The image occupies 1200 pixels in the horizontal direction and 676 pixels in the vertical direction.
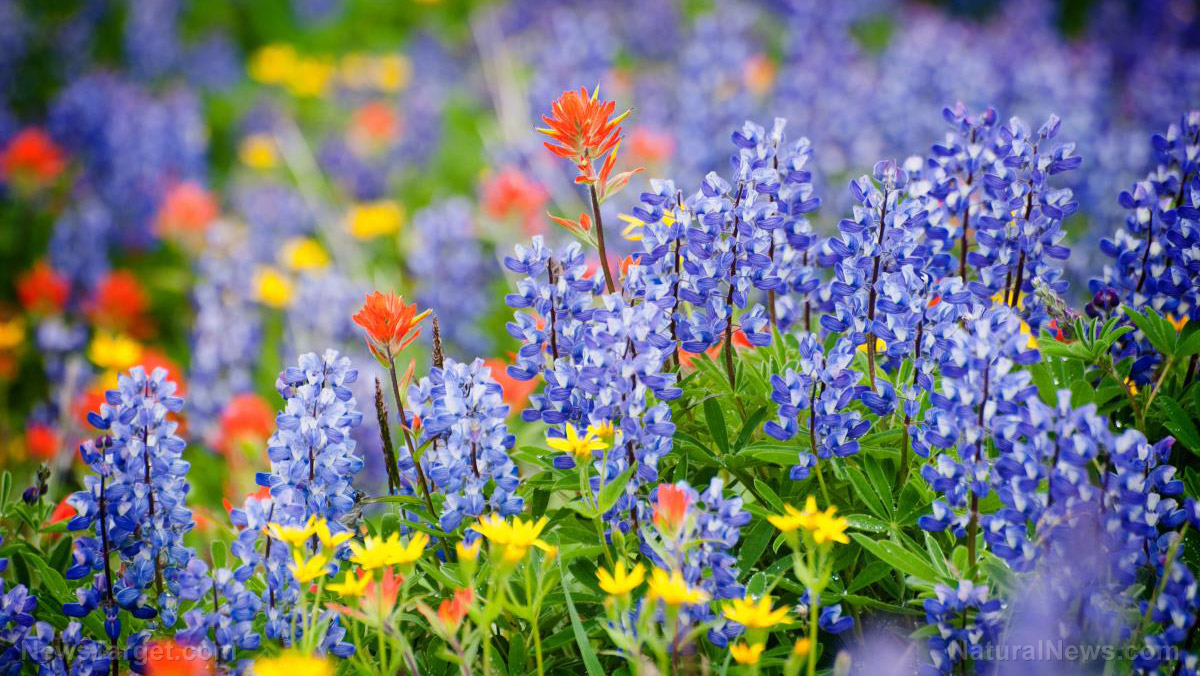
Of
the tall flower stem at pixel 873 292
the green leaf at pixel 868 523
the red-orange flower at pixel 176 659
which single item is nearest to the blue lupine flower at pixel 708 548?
the green leaf at pixel 868 523

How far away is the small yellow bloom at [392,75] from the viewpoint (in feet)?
21.0

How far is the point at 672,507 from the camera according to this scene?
4.47 feet

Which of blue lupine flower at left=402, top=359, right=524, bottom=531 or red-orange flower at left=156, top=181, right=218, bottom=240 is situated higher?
red-orange flower at left=156, top=181, right=218, bottom=240

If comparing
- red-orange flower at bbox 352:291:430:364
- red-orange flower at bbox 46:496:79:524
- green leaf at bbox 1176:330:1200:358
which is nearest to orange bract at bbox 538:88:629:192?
red-orange flower at bbox 352:291:430:364

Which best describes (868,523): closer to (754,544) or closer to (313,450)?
(754,544)

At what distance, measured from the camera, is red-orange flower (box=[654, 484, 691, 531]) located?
1.36 metres

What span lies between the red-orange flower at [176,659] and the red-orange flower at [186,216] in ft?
11.9

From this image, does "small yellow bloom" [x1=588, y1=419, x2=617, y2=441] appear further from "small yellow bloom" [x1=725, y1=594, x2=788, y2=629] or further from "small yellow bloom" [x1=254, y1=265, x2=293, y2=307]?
"small yellow bloom" [x1=254, y1=265, x2=293, y2=307]

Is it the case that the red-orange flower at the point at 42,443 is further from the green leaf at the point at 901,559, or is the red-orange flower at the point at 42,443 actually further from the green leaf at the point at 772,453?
the green leaf at the point at 901,559

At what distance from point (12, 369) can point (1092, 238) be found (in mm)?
4465

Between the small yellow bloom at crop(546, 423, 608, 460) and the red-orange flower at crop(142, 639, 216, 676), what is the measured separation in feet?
2.06

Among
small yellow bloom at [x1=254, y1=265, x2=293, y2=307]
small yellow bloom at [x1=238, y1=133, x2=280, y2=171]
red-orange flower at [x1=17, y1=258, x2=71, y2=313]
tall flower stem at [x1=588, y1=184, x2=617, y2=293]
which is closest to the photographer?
tall flower stem at [x1=588, y1=184, x2=617, y2=293]

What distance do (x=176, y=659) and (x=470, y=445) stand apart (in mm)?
544

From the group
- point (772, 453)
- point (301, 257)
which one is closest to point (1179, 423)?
point (772, 453)
